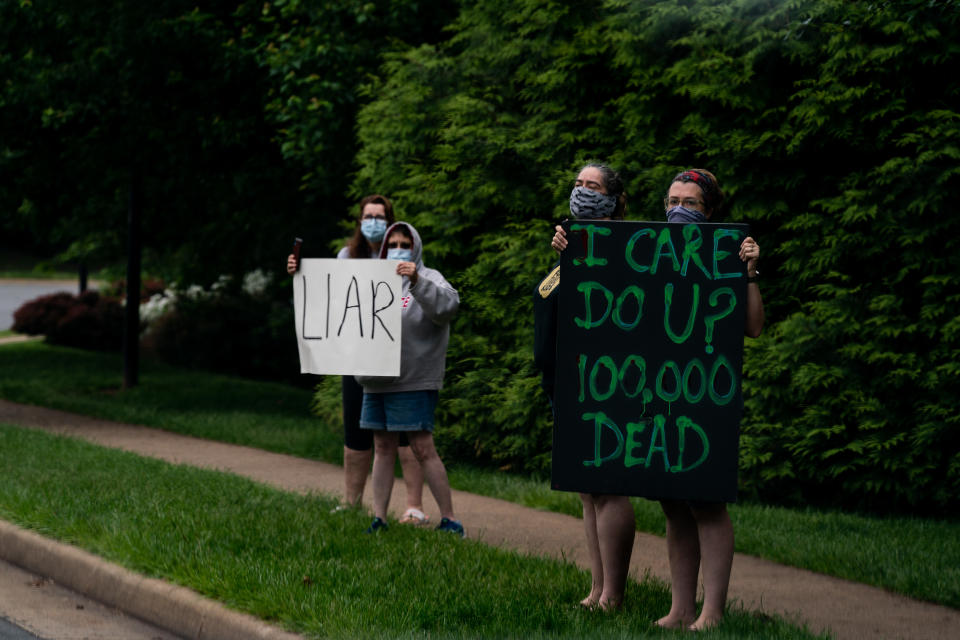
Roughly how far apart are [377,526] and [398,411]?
64 cm

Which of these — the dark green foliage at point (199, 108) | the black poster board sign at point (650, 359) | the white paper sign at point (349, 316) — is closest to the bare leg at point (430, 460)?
the white paper sign at point (349, 316)

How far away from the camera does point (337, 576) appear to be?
5367mm

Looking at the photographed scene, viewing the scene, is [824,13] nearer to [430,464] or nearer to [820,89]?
[820,89]

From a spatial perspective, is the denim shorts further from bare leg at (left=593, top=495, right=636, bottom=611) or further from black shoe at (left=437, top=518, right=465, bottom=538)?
bare leg at (left=593, top=495, right=636, bottom=611)

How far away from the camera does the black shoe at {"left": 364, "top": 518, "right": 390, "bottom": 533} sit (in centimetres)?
647

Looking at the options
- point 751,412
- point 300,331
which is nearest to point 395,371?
point 300,331

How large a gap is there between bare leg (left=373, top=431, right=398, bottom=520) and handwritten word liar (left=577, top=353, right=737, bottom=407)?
7.22ft

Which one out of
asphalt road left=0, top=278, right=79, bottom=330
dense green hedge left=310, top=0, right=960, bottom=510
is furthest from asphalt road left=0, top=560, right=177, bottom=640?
asphalt road left=0, top=278, right=79, bottom=330

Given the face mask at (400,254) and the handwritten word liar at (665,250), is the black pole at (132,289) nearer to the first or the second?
the face mask at (400,254)

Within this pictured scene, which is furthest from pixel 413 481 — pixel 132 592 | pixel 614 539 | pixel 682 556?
pixel 682 556

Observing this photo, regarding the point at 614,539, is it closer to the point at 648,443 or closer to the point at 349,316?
the point at 648,443

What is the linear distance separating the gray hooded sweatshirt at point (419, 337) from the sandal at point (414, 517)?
36.7 inches

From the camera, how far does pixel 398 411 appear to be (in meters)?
6.46

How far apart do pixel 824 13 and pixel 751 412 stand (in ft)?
8.60
